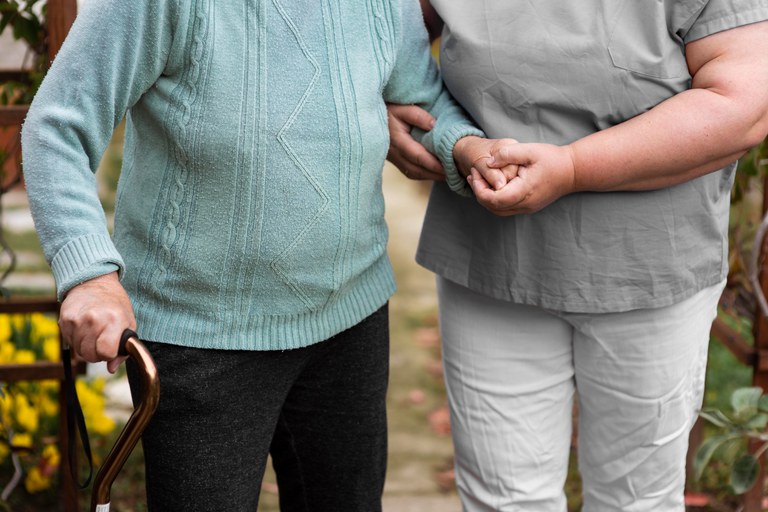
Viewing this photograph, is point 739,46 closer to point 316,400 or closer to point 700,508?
point 316,400

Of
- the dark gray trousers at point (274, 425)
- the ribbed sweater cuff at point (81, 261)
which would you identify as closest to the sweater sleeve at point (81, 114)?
the ribbed sweater cuff at point (81, 261)

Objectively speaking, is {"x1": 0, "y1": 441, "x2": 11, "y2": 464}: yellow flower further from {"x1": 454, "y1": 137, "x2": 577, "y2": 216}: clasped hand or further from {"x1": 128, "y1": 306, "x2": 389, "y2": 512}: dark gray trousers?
{"x1": 454, "y1": 137, "x2": 577, "y2": 216}: clasped hand

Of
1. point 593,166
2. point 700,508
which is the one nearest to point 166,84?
point 593,166

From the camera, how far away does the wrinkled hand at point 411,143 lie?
2.01 m

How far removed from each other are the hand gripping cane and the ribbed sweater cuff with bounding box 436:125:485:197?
710mm

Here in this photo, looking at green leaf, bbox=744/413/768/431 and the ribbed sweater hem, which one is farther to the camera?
green leaf, bbox=744/413/768/431

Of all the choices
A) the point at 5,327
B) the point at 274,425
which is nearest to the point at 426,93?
the point at 274,425

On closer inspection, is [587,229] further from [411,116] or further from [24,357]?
[24,357]

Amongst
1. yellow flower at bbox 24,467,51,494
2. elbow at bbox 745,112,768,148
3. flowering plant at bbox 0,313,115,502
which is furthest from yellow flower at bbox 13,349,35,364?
elbow at bbox 745,112,768,148

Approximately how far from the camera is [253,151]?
1.64m

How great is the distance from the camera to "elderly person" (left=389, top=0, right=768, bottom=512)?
180cm

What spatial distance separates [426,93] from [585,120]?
32 cm

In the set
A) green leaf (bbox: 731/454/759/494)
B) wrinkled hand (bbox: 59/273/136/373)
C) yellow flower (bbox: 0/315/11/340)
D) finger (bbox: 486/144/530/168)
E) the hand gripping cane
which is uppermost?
finger (bbox: 486/144/530/168)

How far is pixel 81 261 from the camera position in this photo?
1.52 metres
